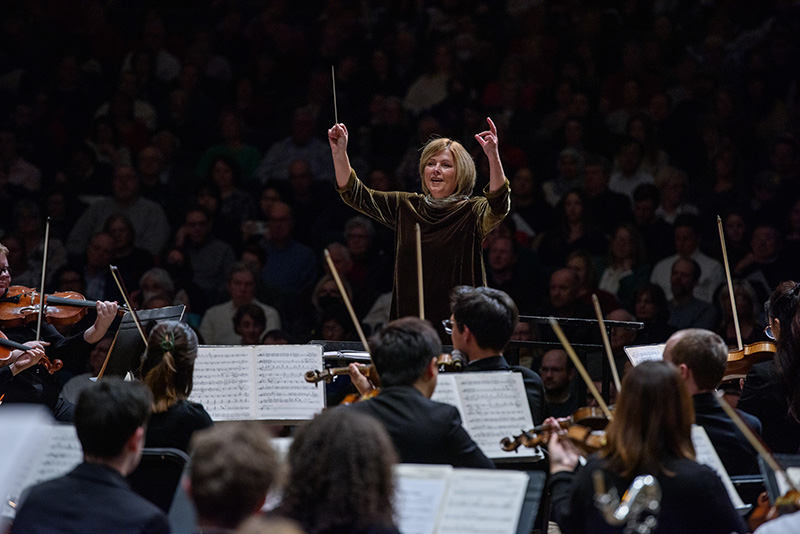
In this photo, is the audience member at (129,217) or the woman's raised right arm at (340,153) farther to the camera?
the audience member at (129,217)

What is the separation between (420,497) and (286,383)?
5.12ft

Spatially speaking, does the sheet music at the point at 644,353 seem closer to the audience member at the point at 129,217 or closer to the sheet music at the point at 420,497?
the sheet music at the point at 420,497

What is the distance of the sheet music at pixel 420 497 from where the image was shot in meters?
2.34

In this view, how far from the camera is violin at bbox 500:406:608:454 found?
2.71 m

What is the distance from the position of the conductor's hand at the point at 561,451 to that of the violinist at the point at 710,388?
17.5 inches

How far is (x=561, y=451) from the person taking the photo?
273cm

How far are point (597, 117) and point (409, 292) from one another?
3.42 m

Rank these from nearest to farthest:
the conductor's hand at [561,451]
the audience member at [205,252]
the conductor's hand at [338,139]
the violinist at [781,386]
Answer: the conductor's hand at [561,451] < the violinist at [781,386] < the conductor's hand at [338,139] < the audience member at [205,252]

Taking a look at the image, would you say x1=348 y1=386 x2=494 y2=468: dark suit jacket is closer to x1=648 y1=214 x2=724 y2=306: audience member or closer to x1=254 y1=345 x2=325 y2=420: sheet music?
x1=254 y1=345 x2=325 y2=420: sheet music

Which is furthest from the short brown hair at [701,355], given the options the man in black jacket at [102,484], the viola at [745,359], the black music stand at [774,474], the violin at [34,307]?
the violin at [34,307]

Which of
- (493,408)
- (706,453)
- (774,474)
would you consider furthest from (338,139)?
(774,474)

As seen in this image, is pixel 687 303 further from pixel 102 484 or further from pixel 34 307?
pixel 102 484

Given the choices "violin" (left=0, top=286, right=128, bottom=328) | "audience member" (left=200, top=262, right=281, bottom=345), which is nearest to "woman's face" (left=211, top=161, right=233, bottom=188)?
"audience member" (left=200, top=262, right=281, bottom=345)

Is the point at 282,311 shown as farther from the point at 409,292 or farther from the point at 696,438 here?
the point at 696,438
